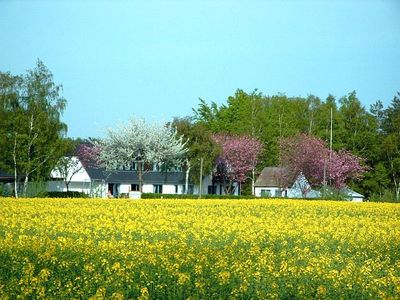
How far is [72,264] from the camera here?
12883 millimetres

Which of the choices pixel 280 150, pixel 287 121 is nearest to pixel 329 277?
pixel 280 150

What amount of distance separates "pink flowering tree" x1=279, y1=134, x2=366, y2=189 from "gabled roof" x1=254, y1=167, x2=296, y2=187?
0.54m

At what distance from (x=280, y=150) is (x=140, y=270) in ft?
228

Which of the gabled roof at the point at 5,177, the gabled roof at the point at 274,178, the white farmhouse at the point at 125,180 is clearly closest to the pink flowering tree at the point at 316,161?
the gabled roof at the point at 274,178

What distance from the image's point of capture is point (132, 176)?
80.4 metres

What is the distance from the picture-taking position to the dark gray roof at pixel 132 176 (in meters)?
79.9

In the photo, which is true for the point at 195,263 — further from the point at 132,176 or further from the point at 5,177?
the point at 132,176

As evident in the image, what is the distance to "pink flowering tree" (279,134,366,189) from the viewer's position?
7825 centimetres

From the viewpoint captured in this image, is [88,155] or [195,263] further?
[88,155]

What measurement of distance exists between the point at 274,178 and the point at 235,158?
5049 mm

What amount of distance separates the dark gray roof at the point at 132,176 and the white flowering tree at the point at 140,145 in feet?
13.5

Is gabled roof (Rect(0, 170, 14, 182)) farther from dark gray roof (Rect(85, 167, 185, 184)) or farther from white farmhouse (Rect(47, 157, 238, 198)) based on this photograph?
dark gray roof (Rect(85, 167, 185, 184))

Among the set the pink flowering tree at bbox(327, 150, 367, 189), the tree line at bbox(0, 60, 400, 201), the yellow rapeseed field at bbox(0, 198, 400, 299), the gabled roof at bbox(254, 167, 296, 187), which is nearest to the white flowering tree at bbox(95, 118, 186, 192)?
the tree line at bbox(0, 60, 400, 201)

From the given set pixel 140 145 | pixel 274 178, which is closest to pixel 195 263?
pixel 140 145
